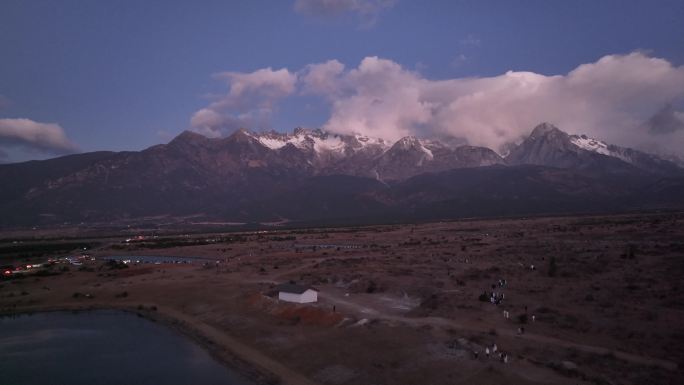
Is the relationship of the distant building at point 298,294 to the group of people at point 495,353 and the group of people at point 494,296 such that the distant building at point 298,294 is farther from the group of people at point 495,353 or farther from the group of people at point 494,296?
the group of people at point 495,353

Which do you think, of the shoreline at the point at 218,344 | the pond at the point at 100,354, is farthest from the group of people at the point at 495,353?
the pond at the point at 100,354

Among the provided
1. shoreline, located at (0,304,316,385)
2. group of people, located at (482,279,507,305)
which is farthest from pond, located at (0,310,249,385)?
group of people, located at (482,279,507,305)

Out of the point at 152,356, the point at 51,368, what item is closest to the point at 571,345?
the point at 152,356

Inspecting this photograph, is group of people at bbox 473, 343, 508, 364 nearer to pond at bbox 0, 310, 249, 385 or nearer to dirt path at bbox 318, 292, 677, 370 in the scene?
dirt path at bbox 318, 292, 677, 370

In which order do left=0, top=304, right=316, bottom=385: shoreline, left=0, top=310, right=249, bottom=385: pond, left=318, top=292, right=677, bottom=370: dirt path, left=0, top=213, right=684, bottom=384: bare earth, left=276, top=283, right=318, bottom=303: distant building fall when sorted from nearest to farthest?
1. left=318, top=292, right=677, bottom=370: dirt path
2. left=0, top=213, right=684, bottom=384: bare earth
3. left=0, top=304, right=316, bottom=385: shoreline
4. left=0, top=310, right=249, bottom=385: pond
5. left=276, top=283, right=318, bottom=303: distant building

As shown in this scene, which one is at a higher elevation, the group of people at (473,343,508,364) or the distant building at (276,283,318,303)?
the distant building at (276,283,318,303)
